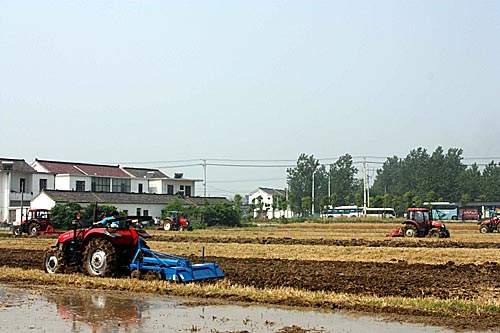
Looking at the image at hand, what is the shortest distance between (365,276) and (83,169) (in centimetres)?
7105

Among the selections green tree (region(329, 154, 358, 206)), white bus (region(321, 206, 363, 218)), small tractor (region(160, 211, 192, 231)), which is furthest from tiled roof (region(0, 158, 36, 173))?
green tree (region(329, 154, 358, 206))

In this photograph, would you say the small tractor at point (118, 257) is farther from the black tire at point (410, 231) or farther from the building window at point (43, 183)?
the building window at point (43, 183)

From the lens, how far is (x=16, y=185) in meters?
78.3

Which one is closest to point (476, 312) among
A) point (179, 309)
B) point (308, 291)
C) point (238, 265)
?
point (308, 291)

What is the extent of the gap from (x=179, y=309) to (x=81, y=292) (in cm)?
369

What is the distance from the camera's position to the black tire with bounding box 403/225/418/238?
4819 cm

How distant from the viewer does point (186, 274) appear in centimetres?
1792

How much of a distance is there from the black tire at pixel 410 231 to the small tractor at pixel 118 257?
99.5ft

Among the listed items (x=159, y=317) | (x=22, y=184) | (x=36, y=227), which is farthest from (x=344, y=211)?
(x=159, y=317)

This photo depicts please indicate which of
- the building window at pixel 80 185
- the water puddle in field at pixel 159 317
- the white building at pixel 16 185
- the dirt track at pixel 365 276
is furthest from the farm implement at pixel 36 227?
→ the water puddle in field at pixel 159 317

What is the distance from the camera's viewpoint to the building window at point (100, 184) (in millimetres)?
86125

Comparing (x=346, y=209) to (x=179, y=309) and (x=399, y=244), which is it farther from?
(x=179, y=309)

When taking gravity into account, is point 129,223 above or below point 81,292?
above

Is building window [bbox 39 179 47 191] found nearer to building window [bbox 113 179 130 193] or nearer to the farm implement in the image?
building window [bbox 113 179 130 193]
